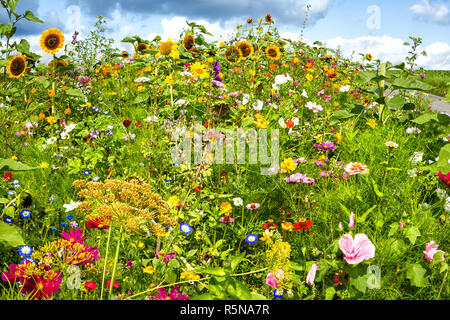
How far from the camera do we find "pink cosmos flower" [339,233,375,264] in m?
1.27

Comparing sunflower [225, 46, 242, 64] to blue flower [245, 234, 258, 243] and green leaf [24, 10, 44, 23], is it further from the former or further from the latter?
blue flower [245, 234, 258, 243]

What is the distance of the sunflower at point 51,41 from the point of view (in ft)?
11.2

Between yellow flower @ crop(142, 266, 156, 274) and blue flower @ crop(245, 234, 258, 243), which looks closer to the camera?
yellow flower @ crop(142, 266, 156, 274)

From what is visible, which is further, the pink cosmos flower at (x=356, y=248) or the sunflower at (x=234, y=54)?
the sunflower at (x=234, y=54)

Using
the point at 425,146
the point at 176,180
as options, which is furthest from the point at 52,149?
the point at 425,146

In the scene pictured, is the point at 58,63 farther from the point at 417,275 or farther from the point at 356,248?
the point at 417,275

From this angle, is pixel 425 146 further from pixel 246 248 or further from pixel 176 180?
pixel 176 180

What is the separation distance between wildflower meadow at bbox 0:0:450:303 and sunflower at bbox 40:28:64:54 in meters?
0.01

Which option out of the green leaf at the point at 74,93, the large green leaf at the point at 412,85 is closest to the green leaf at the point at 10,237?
the green leaf at the point at 74,93

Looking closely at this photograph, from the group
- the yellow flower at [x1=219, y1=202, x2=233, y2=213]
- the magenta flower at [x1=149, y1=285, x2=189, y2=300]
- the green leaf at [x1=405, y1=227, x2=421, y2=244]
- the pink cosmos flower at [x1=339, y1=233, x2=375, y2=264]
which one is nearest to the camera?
the pink cosmos flower at [x1=339, y1=233, x2=375, y2=264]

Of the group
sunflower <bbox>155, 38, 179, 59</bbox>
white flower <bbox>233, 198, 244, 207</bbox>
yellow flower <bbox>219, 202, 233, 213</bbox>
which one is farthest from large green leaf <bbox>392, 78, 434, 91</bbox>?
sunflower <bbox>155, 38, 179, 59</bbox>

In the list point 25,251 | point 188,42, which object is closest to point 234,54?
point 188,42

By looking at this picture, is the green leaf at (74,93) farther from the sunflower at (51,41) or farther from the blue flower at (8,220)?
the blue flower at (8,220)

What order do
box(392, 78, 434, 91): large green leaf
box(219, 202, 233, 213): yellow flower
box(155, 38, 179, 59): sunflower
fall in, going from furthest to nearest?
box(155, 38, 179, 59): sunflower → box(392, 78, 434, 91): large green leaf → box(219, 202, 233, 213): yellow flower
